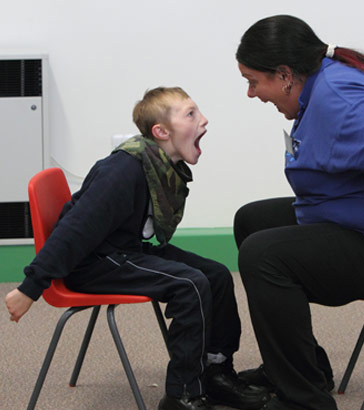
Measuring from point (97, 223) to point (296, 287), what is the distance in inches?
19.2

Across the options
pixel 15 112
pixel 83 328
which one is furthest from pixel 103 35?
pixel 83 328

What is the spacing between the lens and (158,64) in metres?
3.32

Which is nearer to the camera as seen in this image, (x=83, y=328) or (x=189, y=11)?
(x=83, y=328)

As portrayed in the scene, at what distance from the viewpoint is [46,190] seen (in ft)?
6.23

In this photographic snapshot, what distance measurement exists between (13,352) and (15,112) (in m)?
1.14

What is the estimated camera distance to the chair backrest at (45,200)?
70.0 inches

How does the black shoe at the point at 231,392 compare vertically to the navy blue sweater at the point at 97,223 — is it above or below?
below

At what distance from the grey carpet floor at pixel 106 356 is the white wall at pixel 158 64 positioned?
724mm

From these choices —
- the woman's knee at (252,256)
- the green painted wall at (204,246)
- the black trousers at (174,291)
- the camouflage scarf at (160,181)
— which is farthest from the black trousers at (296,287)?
the green painted wall at (204,246)

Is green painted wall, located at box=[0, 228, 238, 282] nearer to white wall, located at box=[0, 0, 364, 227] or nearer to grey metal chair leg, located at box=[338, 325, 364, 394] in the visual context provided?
white wall, located at box=[0, 0, 364, 227]

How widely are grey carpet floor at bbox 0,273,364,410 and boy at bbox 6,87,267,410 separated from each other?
24cm

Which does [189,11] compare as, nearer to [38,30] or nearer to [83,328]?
[38,30]

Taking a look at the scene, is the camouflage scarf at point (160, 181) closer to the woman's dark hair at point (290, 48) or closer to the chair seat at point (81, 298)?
the chair seat at point (81, 298)

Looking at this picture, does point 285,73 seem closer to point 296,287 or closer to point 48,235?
point 296,287
